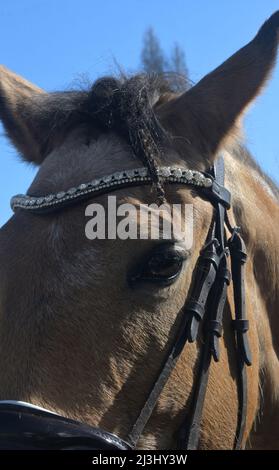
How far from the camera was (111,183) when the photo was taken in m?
2.81

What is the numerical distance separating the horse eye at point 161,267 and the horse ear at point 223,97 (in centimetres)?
69

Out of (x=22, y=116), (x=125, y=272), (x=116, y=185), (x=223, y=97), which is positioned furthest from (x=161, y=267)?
(x=22, y=116)

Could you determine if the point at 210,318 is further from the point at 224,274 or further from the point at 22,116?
the point at 22,116

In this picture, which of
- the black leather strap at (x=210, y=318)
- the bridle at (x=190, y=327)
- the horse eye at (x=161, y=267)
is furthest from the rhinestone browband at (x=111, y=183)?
the horse eye at (x=161, y=267)

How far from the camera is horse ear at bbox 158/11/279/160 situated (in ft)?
10.0

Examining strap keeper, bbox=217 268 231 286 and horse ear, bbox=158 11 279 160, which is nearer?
strap keeper, bbox=217 268 231 286

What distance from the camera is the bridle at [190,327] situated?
225 cm

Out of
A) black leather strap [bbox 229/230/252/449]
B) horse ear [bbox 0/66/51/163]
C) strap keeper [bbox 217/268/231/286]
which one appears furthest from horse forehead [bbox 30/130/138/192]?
black leather strap [bbox 229/230/252/449]

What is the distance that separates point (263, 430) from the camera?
344 cm

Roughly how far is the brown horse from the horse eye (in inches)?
0.4

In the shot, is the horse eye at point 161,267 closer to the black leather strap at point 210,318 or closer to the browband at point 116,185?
the black leather strap at point 210,318

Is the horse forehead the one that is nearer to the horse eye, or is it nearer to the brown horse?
the brown horse
